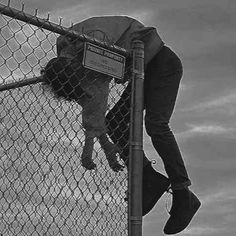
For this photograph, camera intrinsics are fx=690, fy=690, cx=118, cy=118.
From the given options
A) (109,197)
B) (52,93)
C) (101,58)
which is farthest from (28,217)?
(101,58)

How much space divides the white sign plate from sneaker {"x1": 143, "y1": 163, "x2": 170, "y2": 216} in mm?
849

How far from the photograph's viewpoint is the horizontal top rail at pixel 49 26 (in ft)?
14.2

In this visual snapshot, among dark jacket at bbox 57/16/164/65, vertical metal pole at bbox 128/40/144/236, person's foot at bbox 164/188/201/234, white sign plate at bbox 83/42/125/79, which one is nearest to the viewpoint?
white sign plate at bbox 83/42/125/79

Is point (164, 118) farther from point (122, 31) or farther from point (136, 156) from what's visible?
point (122, 31)

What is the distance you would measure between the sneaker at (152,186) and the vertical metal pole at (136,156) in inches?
16.2

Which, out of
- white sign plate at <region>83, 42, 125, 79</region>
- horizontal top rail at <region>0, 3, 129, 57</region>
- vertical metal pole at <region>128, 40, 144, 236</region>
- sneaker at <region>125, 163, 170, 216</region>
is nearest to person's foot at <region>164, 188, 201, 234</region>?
sneaker at <region>125, 163, 170, 216</region>

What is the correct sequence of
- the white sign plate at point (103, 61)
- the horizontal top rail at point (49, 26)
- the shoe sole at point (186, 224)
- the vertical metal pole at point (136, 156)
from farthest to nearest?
the shoe sole at point (186, 224) → the vertical metal pole at point (136, 156) → the white sign plate at point (103, 61) → the horizontal top rail at point (49, 26)

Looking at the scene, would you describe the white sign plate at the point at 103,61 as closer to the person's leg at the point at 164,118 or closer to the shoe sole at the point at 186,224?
the person's leg at the point at 164,118

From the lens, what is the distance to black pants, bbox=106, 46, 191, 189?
5074 mm

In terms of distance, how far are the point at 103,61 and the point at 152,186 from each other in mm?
1111

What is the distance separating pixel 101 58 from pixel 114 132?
2.20 feet

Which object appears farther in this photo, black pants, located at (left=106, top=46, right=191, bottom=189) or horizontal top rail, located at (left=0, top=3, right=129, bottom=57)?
black pants, located at (left=106, top=46, right=191, bottom=189)

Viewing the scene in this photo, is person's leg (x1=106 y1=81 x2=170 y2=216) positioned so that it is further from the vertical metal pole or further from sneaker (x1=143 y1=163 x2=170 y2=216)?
the vertical metal pole

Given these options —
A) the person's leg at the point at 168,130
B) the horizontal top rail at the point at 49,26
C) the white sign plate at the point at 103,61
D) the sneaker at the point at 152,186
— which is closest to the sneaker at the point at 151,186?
the sneaker at the point at 152,186
